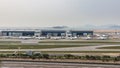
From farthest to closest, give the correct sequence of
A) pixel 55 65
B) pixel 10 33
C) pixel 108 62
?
pixel 10 33 → pixel 108 62 → pixel 55 65

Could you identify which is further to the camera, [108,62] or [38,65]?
[108,62]

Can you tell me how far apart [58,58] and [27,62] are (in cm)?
609

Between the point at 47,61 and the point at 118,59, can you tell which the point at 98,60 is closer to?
the point at 118,59

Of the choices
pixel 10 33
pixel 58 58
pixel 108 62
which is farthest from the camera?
pixel 10 33

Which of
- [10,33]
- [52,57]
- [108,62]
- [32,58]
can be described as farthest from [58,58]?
[10,33]

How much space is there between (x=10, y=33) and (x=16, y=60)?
317 feet

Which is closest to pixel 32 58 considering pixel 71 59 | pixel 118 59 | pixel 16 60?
pixel 16 60

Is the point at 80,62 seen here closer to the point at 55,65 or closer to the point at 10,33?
the point at 55,65

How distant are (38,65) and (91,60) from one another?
9954mm

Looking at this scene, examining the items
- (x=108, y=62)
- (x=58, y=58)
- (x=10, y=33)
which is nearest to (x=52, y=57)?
(x=58, y=58)

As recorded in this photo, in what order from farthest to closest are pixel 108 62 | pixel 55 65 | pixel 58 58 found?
pixel 58 58 → pixel 108 62 → pixel 55 65

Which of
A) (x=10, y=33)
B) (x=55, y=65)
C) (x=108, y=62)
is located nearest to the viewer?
(x=55, y=65)

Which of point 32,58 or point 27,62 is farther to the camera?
point 32,58

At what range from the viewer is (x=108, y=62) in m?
47.8
